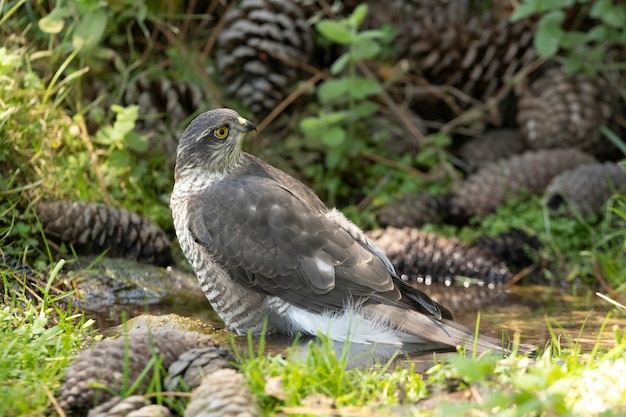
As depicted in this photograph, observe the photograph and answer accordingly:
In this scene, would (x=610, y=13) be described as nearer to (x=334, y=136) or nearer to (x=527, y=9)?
→ (x=527, y=9)

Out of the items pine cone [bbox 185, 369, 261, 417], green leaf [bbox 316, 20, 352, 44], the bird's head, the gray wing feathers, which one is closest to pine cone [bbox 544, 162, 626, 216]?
green leaf [bbox 316, 20, 352, 44]

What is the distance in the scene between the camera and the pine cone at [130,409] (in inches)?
117

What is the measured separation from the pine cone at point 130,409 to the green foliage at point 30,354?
23 centimetres

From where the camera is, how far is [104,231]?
5633 mm

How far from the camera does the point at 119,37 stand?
24.0ft

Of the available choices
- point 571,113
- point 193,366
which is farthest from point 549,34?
point 193,366

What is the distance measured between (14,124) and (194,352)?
9.36 feet

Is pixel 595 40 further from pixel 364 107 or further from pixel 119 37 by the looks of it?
pixel 119 37

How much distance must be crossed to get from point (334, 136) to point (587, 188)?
2072 millimetres

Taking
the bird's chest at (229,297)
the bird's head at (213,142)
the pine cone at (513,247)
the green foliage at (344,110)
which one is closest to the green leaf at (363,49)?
the green foliage at (344,110)

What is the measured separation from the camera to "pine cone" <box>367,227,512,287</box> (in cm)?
639

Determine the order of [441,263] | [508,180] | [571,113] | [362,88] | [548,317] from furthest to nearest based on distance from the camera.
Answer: [571,113] < [362,88] < [508,180] < [441,263] < [548,317]

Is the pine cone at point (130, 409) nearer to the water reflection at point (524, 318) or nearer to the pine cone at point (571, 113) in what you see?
the water reflection at point (524, 318)

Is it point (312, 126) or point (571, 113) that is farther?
point (571, 113)
